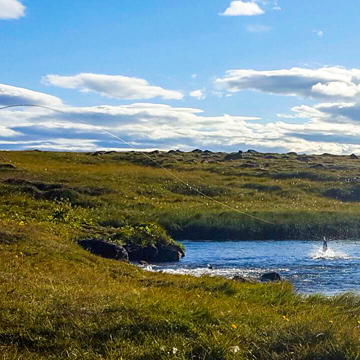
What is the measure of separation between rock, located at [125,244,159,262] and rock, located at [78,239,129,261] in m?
3.07

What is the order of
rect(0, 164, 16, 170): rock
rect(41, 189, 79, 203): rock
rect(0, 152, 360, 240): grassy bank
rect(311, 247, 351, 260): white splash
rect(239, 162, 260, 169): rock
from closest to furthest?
rect(311, 247, 351, 260): white splash
rect(0, 152, 360, 240): grassy bank
rect(41, 189, 79, 203): rock
rect(0, 164, 16, 170): rock
rect(239, 162, 260, 169): rock

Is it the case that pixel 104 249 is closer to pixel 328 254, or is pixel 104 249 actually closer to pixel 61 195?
pixel 328 254

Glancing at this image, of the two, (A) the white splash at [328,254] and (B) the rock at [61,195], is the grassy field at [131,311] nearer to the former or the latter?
(B) the rock at [61,195]

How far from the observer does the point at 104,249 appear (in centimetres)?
2441

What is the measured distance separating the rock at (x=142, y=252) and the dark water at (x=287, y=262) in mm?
1254

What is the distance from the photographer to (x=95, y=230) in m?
28.7

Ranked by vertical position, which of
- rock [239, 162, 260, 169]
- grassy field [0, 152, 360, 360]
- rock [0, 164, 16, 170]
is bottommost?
grassy field [0, 152, 360, 360]

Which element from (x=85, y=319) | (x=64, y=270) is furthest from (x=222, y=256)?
(x=85, y=319)

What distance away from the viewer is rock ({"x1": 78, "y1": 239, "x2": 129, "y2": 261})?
946 inches

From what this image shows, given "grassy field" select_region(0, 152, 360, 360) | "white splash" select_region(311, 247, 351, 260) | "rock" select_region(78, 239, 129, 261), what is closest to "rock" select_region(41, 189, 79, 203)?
"grassy field" select_region(0, 152, 360, 360)

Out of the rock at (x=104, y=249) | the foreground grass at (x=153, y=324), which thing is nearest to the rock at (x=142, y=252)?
the rock at (x=104, y=249)

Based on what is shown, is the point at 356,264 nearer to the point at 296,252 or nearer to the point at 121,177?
the point at 296,252

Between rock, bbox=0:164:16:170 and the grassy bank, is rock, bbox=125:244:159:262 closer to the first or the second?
the grassy bank

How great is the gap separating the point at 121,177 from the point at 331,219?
21996 mm
